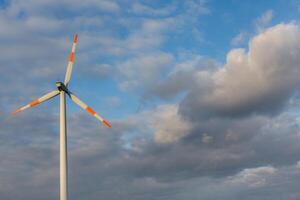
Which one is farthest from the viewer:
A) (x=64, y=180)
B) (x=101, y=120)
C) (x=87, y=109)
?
(x=87, y=109)

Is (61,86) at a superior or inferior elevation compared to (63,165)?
superior

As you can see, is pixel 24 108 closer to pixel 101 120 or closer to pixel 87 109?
pixel 87 109

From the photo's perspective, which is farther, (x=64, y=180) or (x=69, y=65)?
(x=69, y=65)

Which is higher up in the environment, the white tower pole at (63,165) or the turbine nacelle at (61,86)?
the turbine nacelle at (61,86)

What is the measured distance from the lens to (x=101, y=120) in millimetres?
105250

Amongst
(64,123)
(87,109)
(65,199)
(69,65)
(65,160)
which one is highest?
(69,65)

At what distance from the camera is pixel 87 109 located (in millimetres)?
113688

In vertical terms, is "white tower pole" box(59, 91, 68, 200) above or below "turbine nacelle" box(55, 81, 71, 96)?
below

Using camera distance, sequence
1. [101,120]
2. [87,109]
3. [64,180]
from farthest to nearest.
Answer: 1. [87,109]
2. [101,120]
3. [64,180]

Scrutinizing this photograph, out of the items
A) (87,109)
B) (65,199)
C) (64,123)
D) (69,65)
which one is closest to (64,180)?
(65,199)

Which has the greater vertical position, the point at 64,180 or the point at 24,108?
the point at 24,108

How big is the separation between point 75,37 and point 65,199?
169 ft

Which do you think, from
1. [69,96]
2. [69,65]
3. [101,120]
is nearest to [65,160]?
[101,120]

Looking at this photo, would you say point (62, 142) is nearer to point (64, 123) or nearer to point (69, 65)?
point (64, 123)
